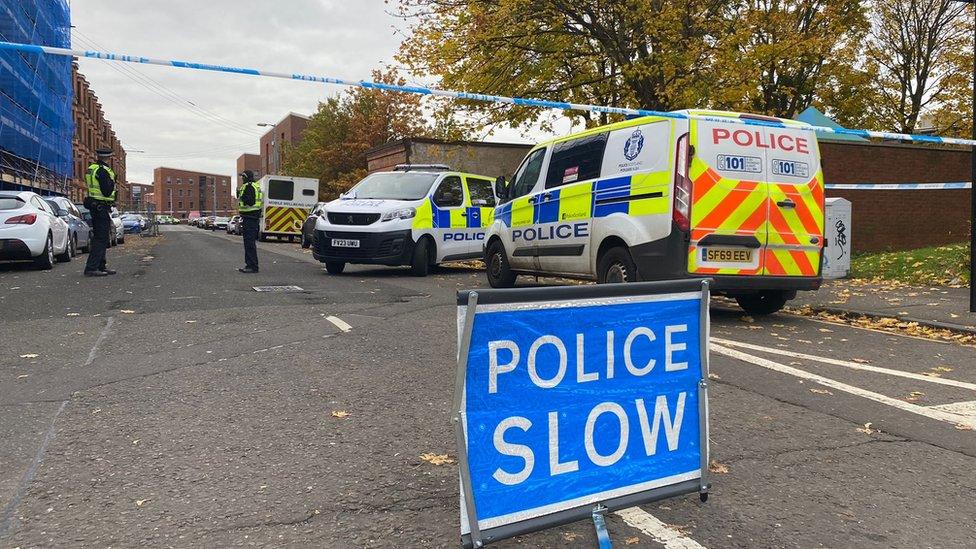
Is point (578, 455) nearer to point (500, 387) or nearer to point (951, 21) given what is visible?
point (500, 387)

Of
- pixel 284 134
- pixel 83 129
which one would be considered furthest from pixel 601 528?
pixel 284 134

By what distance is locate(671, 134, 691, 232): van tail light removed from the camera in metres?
7.30

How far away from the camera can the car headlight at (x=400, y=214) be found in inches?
486

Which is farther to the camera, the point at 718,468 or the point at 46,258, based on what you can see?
the point at 46,258

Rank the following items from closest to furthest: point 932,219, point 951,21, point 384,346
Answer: point 384,346, point 932,219, point 951,21

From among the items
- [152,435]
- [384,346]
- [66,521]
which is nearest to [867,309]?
[384,346]

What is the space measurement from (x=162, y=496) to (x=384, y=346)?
321 centimetres

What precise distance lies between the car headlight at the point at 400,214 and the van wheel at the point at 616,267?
15.9ft

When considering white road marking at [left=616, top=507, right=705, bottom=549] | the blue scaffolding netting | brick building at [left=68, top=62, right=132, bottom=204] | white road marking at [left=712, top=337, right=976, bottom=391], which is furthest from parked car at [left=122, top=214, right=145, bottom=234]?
white road marking at [left=616, top=507, right=705, bottom=549]

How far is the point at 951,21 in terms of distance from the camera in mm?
28672

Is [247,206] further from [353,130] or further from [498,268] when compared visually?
[353,130]

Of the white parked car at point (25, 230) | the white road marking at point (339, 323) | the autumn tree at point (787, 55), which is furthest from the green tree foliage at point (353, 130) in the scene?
the white road marking at point (339, 323)

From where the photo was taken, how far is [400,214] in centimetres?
1246

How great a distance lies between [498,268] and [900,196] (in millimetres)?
12070
